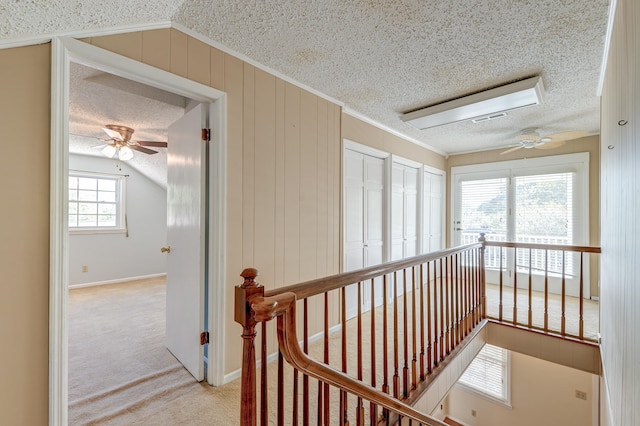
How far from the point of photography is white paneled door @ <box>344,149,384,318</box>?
322 centimetres

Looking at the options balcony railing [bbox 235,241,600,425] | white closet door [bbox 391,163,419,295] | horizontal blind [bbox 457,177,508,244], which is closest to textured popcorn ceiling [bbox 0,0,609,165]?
white closet door [bbox 391,163,419,295]

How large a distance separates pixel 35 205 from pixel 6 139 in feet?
1.02

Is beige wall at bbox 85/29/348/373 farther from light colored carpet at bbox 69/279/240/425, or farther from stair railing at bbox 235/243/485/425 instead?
stair railing at bbox 235/243/485/425

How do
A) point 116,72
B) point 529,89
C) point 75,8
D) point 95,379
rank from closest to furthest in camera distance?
point 75,8, point 116,72, point 95,379, point 529,89

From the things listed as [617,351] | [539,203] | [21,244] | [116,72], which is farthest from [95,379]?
[539,203]

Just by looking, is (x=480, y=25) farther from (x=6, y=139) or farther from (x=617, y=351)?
(x=6, y=139)

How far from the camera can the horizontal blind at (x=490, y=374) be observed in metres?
4.72

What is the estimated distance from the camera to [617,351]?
1.66 metres

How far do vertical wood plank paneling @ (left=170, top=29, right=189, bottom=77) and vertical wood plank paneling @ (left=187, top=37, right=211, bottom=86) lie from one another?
19 millimetres

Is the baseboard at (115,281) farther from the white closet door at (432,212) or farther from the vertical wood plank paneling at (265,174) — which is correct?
the white closet door at (432,212)

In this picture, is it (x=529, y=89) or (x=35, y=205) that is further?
(x=529, y=89)

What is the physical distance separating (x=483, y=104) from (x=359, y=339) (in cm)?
253

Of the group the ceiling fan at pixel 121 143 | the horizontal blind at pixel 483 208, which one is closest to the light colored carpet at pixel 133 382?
the ceiling fan at pixel 121 143

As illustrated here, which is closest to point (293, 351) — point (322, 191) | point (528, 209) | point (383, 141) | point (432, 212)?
point (322, 191)
